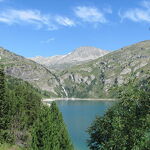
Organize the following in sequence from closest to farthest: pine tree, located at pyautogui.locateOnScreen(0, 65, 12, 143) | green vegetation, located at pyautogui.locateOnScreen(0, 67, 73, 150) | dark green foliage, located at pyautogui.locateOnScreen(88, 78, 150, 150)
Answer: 1. dark green foliage, located at pyautogui.locateOnScreen(88, 78, 150, 150)
2. green vegetation, located at pyautogui.locateOnScreen(0, 67, 73, 150)
3. pine tree, located at pyautogui.locateOnScreen(0, 65, 12, 143)

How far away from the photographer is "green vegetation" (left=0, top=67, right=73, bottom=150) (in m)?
49.8

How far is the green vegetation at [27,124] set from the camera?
163ft

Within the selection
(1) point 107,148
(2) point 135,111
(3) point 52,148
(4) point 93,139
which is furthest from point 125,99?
(4) point 93,139

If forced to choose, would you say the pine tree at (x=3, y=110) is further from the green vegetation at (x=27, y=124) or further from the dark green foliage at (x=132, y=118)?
the dark green foliage at (x=132, y=118)

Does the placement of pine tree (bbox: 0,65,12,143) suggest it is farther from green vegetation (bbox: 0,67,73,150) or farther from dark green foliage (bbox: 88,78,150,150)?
dark green foliage (bbox: 88,78,150,150)

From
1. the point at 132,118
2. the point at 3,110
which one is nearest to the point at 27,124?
the point at 3,110

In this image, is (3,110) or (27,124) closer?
(3,110)

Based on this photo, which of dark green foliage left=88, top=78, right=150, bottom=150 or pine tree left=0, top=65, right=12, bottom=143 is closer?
dark green foliage left=88, top=78, right=150, bottom=150

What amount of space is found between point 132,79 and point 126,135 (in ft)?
13.2

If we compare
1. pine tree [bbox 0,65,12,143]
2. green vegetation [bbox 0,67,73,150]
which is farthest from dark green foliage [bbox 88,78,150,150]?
pine tree [bbox 0,65,12,143]

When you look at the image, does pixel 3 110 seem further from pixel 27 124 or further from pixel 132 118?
pixel 132 118

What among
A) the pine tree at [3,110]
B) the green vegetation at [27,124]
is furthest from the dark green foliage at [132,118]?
the pine tree at [3,110]

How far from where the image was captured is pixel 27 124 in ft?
268

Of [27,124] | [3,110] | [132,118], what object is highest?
[132,118]
